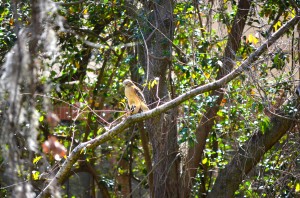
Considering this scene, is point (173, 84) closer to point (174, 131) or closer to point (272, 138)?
point (174, 131)

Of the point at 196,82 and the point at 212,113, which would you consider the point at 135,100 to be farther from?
the point at 212,113

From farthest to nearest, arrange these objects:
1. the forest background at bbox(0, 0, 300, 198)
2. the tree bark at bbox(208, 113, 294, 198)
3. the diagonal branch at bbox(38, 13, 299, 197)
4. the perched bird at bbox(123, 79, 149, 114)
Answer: the tree bark at bbox(208, 113, 294, 198), the forest background at bbox(0, 0, 300, 198), the perched bird at bbox(123, 79, 149, 114), the diagonal branch at bbox(38, 13, 299, 197)

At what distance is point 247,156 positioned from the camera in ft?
23.4

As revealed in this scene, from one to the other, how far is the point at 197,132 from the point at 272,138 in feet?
3.03

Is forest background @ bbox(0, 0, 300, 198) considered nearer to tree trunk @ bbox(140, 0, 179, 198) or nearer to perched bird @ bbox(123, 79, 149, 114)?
tree trunk @ bbox(140, 0, 179, 198)

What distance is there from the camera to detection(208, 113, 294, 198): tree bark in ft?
23.5

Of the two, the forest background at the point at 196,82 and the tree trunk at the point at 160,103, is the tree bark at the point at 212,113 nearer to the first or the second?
the forest background at the point at 196,82

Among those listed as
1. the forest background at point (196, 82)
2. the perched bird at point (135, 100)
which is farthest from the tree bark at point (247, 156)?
the perched bird at point (135, 100)

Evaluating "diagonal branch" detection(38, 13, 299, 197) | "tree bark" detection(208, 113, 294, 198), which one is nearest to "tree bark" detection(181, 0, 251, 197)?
"tree bark" detection(208, 113, 294, 198)

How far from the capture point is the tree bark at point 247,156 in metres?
7.16

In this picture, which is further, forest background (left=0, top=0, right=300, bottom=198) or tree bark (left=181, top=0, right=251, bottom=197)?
tree bark (left=181, top=0, right=251, bottom=197)

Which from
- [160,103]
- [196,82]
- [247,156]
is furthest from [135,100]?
[247,156]

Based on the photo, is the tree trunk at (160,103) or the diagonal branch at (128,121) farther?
the tree trunk at (160,103)

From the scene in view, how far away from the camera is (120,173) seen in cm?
966
